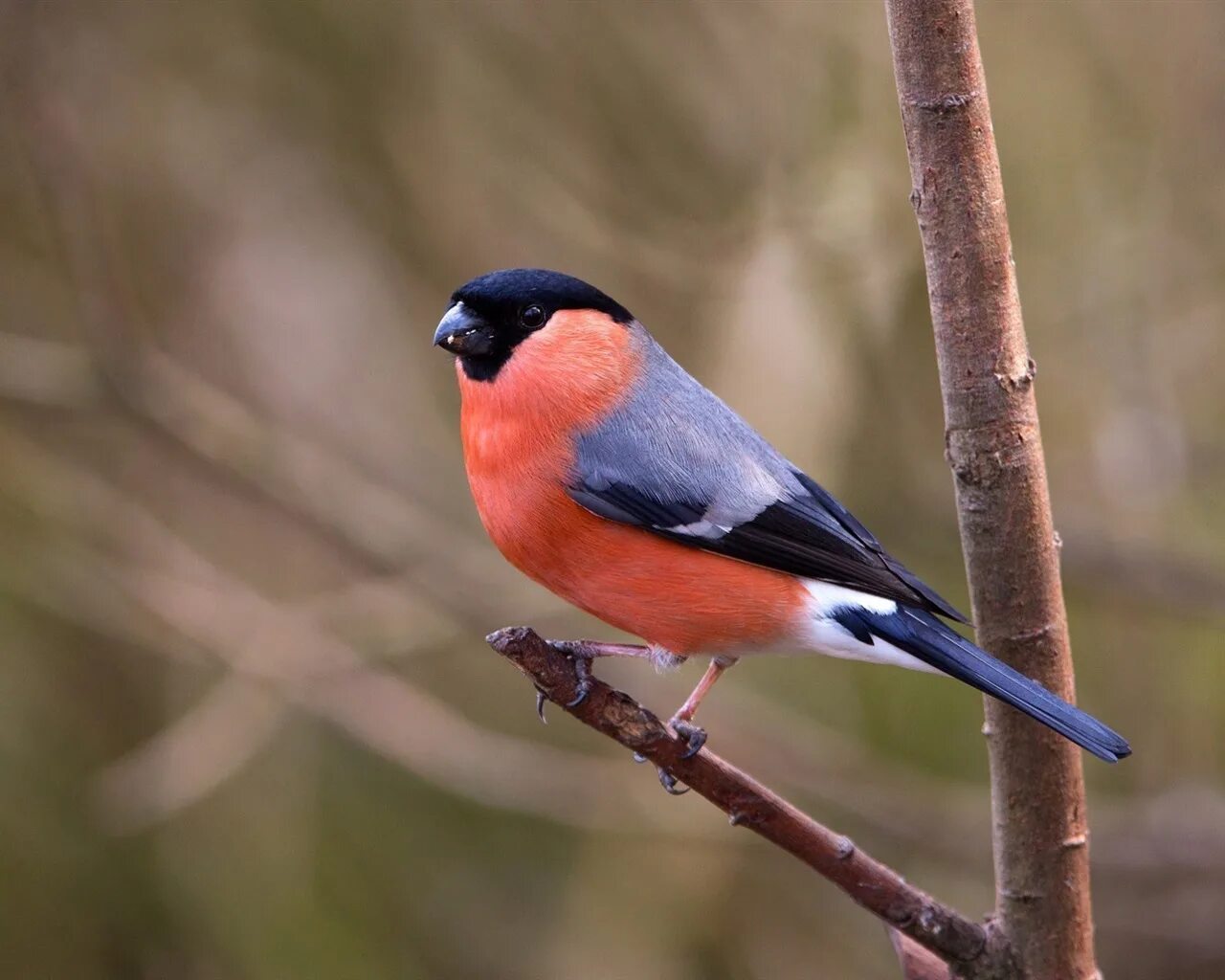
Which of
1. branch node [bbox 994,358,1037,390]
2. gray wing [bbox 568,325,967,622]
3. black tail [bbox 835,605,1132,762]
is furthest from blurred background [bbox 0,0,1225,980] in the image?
branch node [bbox 994,358,1037,390]

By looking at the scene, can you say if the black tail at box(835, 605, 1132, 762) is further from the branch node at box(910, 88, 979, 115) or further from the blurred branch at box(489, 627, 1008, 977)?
the branch node at box(910, 88, 979, 115)

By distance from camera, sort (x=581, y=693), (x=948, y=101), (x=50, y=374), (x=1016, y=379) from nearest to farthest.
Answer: (x=948, y=101)
(x=1016, y=379)
(x=581, y=693)
(x=50, y=374)

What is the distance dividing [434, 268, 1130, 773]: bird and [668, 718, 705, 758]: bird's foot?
0.18ft

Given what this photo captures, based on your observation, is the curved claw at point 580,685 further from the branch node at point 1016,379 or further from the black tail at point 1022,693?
the branch node at point 1016,379

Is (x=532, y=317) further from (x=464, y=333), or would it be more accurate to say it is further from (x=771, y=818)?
(x=771, y=818)

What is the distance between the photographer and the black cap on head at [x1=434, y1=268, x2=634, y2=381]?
132 inches

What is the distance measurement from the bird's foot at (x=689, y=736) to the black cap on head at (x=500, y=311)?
1.06 m

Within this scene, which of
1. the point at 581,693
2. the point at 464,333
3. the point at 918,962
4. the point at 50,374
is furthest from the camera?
the point at 50,374

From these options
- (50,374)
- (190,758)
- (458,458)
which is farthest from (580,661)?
(458,458)

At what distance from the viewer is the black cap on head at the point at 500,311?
132 inches

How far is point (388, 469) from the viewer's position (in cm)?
527

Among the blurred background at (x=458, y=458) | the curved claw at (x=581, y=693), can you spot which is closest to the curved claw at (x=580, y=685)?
the curved claw at (x=581, y=693)

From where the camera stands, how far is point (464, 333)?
3.37 meters

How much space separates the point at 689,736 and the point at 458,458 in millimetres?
2878
